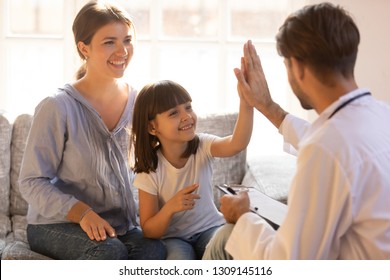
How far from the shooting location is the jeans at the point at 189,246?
2.13 meters

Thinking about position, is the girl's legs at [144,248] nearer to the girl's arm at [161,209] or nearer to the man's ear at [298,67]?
the girl's arm at [161,209]

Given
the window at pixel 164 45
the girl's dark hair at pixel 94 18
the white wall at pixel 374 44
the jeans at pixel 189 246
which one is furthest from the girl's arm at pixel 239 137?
the white wall at pixel 374 44

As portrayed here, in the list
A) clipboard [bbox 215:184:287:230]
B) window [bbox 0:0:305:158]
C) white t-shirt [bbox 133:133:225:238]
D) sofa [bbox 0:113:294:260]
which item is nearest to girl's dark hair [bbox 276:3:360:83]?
clipboard [bbox 215:184:287:230]

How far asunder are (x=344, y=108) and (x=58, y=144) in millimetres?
1101

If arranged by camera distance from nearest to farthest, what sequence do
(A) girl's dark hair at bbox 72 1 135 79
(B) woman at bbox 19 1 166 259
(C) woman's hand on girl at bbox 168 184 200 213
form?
(C) woman's hand on girl at bbox 168 184 200 213, (B) woman at bbox 19 1 166 259, (A) girl's dark hair at bbox 72 1 135 79

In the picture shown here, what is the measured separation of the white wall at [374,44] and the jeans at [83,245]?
1548 millimetres

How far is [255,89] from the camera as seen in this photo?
2016 mm

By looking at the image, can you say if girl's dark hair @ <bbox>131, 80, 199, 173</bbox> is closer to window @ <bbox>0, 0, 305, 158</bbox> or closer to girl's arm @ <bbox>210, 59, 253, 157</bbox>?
girl's arm @ <bbox>210, 59, 253, 157</bbox>

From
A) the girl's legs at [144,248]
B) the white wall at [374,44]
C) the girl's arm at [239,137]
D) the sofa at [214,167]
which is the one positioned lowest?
the girl's legs at [144,248]

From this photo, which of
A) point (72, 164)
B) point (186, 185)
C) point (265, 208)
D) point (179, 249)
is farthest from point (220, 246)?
point (72, 164)

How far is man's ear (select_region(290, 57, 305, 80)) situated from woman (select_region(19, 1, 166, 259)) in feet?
2.88

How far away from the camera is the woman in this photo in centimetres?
217
